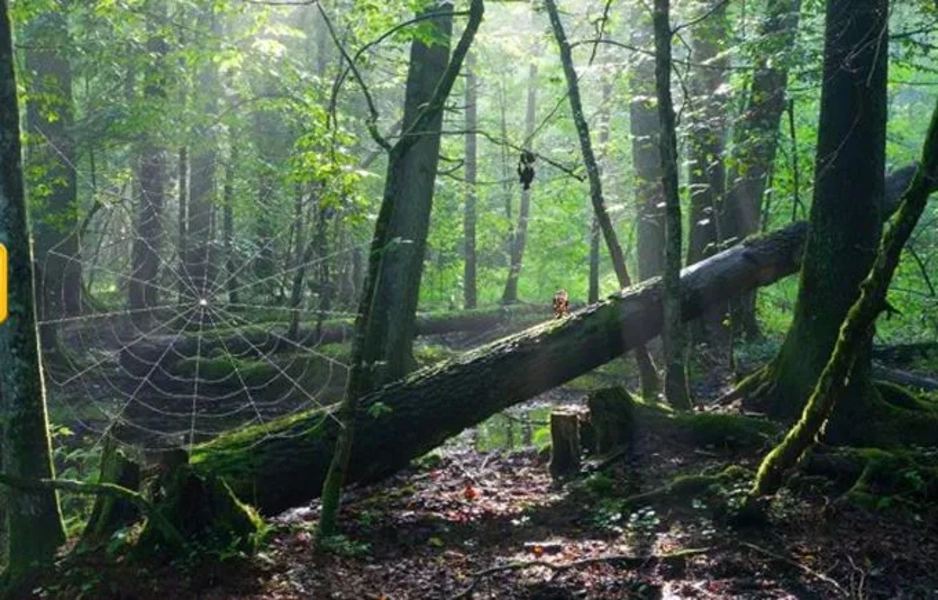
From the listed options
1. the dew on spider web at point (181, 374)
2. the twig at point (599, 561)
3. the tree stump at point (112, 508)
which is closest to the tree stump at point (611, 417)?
the twig at point (599, 561)

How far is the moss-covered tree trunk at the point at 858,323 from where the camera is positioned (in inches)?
204

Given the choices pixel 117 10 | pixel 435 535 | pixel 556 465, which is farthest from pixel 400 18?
pixel 435 535

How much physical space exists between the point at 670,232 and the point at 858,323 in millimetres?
3297

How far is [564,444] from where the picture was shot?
7.87m

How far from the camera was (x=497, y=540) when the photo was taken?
6312mm

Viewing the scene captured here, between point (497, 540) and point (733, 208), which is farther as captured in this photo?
point (733, 208)

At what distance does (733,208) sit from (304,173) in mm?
8137

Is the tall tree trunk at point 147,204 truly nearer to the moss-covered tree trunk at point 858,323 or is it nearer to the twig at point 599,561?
the twig at point 599,561

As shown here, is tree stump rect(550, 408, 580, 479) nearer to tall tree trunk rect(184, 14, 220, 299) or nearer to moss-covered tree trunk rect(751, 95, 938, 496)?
moss-covered tree trunk rect(751, 95, 938, 496)

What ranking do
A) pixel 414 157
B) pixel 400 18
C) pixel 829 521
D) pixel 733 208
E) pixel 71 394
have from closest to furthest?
pixel 829 521, pixel 400 18, pixel 414 157, pixel 71 394, pixel 733 208

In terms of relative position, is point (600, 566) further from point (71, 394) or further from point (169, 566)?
point (71, 394)

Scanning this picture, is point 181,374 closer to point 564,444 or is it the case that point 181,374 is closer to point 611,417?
point 564,444

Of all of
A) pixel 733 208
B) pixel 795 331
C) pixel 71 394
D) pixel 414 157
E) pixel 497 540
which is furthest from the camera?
pixel 733 208

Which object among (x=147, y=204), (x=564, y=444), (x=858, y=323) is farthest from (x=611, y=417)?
(x=147, y=204)
